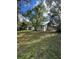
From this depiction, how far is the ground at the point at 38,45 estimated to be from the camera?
1.75 meters

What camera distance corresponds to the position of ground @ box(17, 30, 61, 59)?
175cm

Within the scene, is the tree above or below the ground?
above

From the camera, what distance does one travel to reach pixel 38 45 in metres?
1.79

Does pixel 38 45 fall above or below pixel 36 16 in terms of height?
below

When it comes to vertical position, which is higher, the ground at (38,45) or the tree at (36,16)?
the tree at (36,16)
